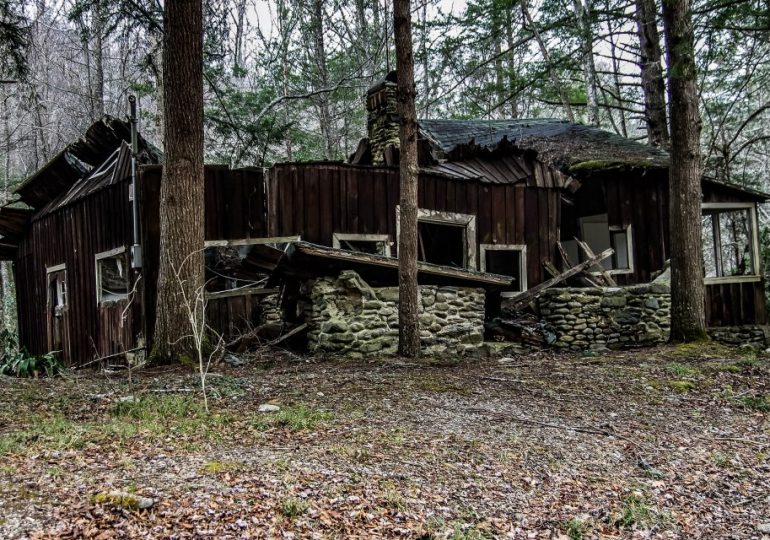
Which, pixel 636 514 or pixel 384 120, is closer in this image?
pixel 636 514

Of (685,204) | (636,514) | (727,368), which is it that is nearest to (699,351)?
(727,368)

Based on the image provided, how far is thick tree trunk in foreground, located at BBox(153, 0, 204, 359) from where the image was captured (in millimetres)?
7582

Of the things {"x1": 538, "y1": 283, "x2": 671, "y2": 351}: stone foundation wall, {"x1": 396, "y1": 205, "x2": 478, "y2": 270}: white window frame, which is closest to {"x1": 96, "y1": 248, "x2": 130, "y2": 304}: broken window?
{"x1": 396, "y1": 205, "x2": 478, "y2": 270}: white window frame

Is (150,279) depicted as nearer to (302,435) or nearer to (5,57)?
(5,57)

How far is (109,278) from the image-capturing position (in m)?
11.5

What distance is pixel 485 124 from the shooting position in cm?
1791

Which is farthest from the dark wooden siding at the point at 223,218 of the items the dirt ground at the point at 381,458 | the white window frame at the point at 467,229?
the white window frame at the point at 467,229

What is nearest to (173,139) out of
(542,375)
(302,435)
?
(302,435)

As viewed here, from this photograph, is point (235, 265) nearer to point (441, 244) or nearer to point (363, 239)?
point (363, 239)

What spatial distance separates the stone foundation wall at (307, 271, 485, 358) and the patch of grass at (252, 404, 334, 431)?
13.1 feet

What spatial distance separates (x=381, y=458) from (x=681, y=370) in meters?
5.36

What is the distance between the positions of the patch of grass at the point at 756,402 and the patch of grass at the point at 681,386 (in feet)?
1.72

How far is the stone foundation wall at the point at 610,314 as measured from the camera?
11891 mm

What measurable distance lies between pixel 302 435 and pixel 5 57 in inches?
295
